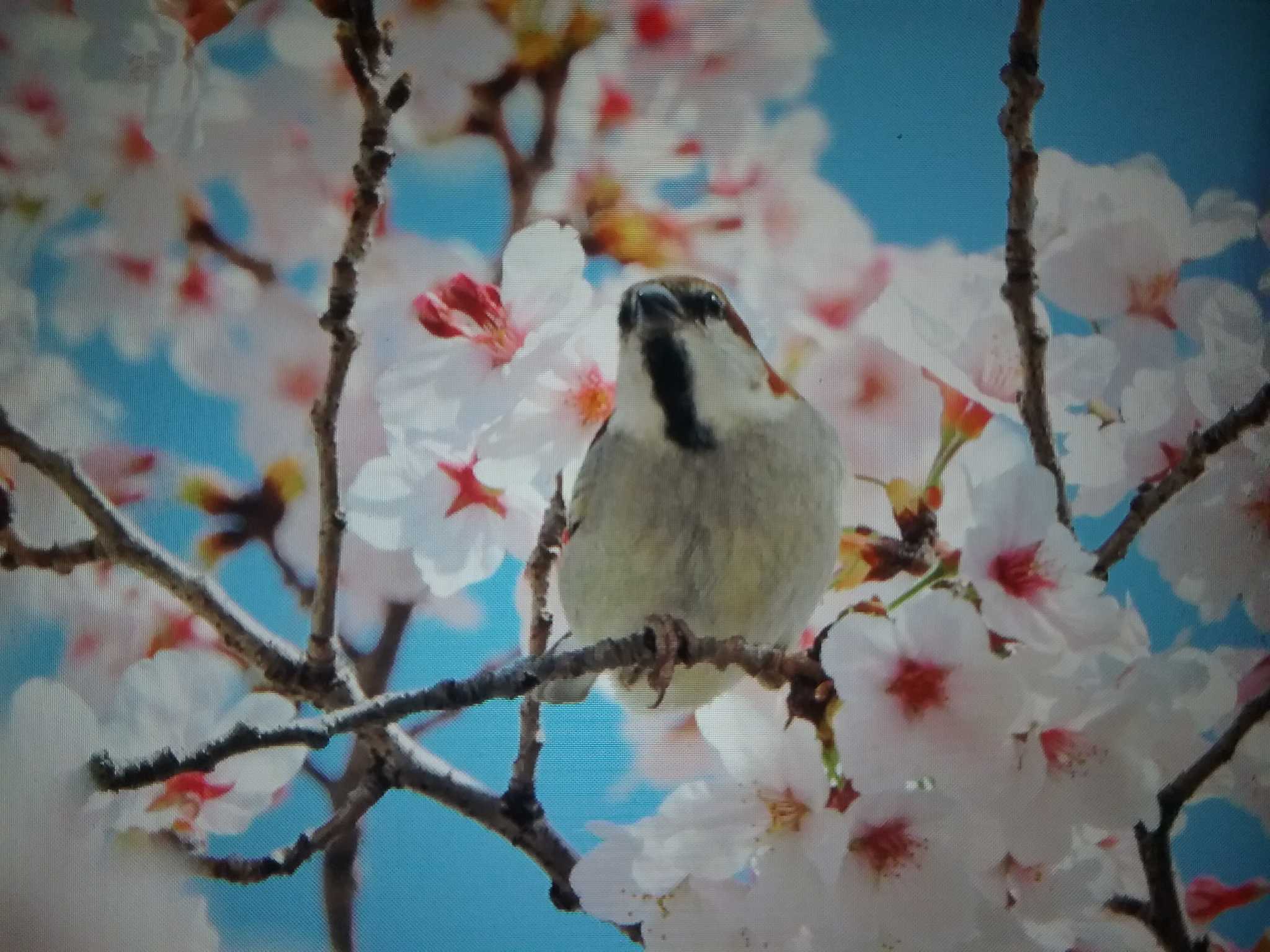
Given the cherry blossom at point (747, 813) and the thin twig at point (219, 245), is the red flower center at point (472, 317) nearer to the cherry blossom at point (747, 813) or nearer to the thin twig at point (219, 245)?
the thin twig at point (219, 245)

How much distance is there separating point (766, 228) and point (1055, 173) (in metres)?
0.27

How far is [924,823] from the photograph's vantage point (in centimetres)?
88

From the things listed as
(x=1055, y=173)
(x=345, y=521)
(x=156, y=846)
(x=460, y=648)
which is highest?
(x=1055, y=173)

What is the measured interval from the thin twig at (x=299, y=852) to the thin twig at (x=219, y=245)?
0.48 metres

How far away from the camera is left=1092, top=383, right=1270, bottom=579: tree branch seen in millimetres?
979

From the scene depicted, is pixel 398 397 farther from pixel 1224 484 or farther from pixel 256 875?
pixel 1224 484

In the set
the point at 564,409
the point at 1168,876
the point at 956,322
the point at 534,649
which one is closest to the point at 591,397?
the point at 564,409

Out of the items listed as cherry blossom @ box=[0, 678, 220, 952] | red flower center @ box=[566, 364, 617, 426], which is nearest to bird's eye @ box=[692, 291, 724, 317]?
red flower center @ box=[566, 364, 617, 426]

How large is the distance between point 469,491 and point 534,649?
0.15m

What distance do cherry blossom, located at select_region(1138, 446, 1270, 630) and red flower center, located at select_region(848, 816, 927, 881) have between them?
13.7 inches

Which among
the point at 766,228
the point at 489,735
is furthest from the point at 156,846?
the point at 766,228

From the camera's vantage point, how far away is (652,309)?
35.8 inches

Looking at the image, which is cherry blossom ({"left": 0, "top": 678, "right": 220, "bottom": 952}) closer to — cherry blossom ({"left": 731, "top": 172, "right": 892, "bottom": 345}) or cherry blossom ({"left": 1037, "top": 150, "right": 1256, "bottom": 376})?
cherry blossom ({"left": 731, "top": 172, "right": 892, "bottom": 345})

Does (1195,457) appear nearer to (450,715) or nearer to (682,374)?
(682,374)
